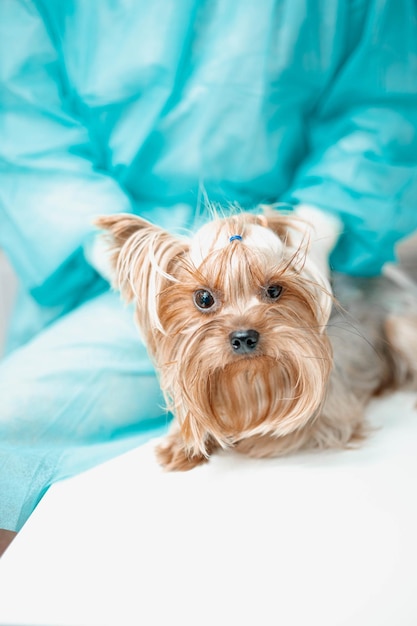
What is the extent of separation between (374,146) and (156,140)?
22.0 inches

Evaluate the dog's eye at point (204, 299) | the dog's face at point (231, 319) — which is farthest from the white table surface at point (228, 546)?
the dog's eye at point (204, 299)

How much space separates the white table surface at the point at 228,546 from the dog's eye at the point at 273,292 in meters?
0.36

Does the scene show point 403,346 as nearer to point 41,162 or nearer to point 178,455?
point 178,455

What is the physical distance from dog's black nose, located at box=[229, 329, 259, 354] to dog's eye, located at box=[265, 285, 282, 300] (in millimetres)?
86

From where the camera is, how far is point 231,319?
45.8 inches

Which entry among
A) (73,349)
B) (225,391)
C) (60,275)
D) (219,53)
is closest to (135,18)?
(219,53)

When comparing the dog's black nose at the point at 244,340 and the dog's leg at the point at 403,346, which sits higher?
the dog's black nose at the point at 244,340

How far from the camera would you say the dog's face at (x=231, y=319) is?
3.84 feet

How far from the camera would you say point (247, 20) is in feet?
5.02

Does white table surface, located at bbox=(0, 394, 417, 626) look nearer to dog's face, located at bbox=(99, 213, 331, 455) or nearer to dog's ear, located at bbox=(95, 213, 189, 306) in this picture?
dog's face, located at bbox=(99, 213, 331, 455)

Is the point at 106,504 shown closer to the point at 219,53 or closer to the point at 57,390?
the point at 57,390

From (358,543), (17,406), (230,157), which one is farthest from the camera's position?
(230,157)

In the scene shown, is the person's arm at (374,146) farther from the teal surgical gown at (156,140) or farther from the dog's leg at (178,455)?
the dog's leg at (178,455)

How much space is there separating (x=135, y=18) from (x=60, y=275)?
0.69m
